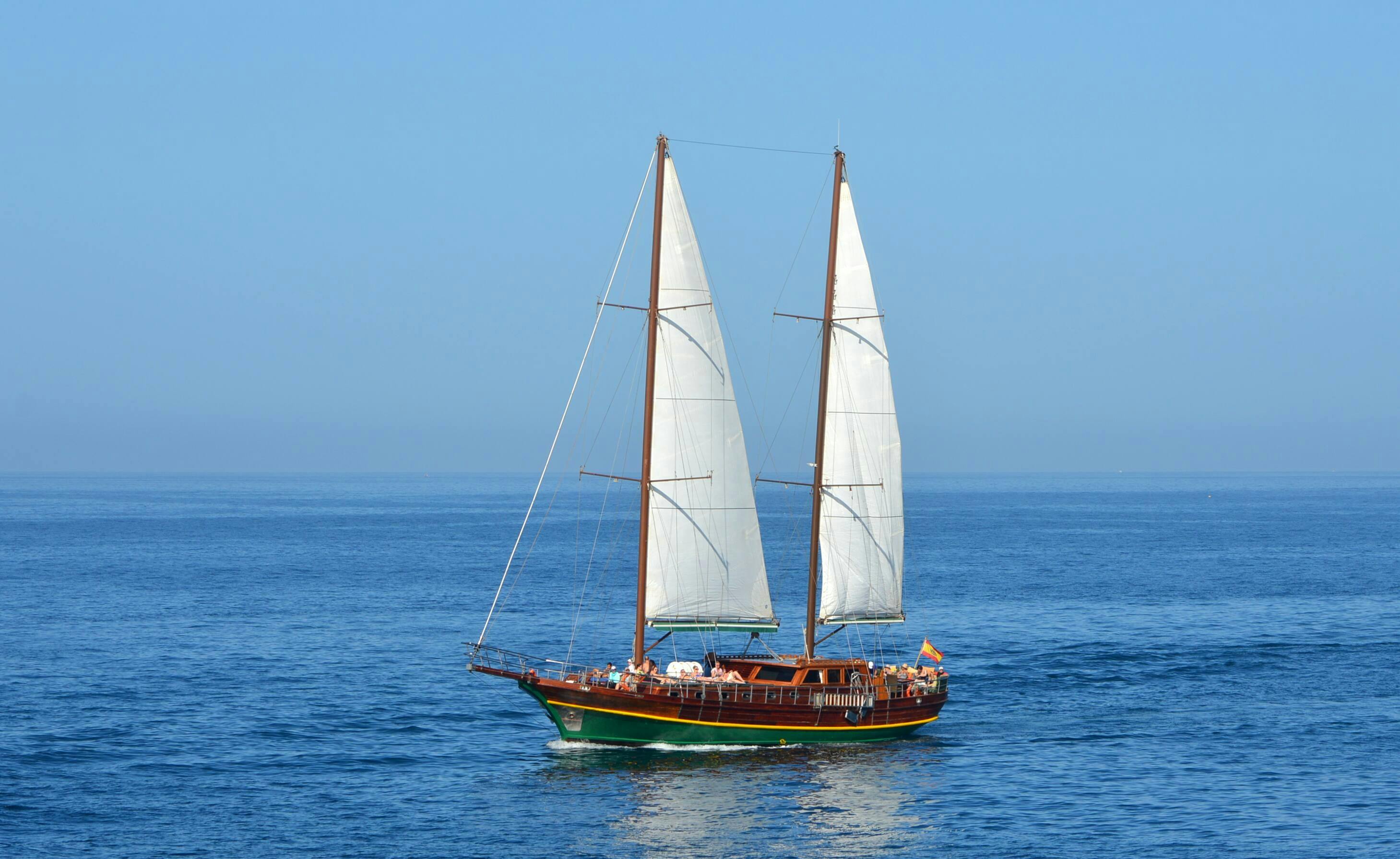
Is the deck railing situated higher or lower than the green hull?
higher

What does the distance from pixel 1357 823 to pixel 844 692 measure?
1754 centimetres

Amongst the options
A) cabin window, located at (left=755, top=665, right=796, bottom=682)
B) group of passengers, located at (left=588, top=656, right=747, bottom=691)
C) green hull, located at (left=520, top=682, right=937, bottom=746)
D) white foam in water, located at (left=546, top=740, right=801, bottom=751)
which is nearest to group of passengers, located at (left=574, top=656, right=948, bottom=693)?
group of passengers, located at (left=588, top=656, right=747, bottom=691)

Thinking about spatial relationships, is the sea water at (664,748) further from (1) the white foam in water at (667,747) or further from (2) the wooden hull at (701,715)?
(2) the wooden hull at (701,715)

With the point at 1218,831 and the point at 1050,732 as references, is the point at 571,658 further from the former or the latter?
the point at 1218,831

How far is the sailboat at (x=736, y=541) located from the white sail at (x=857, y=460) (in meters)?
0.06

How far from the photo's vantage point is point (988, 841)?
1639 inches

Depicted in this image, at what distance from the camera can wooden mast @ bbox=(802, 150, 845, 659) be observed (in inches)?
2044

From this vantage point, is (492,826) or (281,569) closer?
(492,826)

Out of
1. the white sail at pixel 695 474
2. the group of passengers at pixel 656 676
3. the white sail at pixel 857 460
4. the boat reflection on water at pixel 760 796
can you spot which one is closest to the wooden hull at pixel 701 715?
the group of passengers at pixel 656 676

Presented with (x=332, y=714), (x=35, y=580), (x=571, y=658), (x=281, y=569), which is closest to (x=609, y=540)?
(x=281, y=569)

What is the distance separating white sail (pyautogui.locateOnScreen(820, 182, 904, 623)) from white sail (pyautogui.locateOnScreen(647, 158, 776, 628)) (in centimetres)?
365

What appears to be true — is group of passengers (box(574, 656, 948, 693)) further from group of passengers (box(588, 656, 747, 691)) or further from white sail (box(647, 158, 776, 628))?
white sail (box(647, 158, 776, 628))

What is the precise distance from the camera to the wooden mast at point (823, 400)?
170 ft

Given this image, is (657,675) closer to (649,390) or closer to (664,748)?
(664,748)
